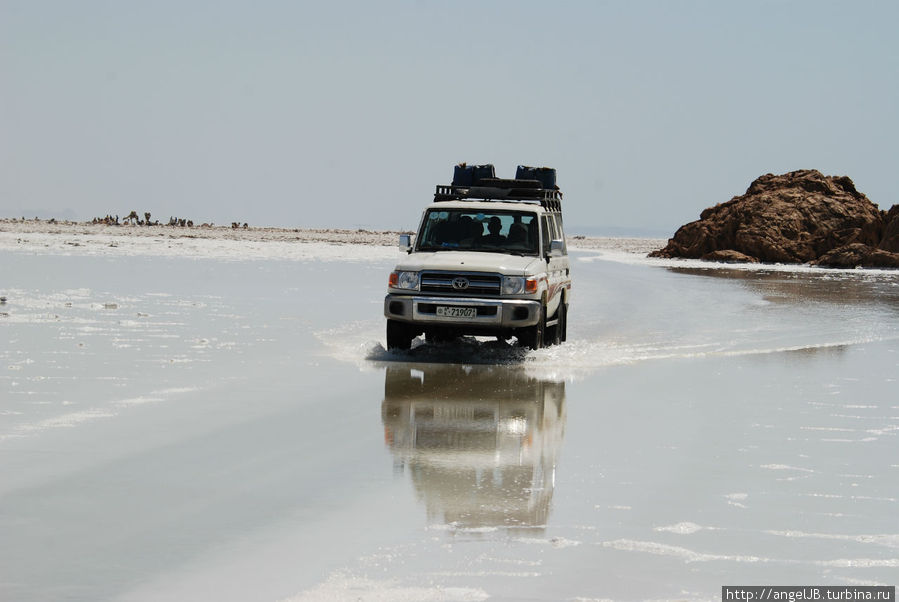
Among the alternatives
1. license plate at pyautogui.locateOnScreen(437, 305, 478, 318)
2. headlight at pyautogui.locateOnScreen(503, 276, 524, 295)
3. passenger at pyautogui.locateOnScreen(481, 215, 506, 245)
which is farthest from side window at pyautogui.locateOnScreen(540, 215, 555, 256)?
license plate at pyautogui.locateOnScreen(437, 305, 478, 318)

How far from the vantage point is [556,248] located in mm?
16594

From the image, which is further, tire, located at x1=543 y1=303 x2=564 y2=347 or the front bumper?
tire, located at x1=543 y1=303 x2=564 y2=347

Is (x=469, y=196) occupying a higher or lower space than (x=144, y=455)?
higher

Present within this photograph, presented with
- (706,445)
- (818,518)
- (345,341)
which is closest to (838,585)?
(818,518)

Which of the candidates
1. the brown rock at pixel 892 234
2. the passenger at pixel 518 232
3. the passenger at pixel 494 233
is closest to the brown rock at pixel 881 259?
the brown rock at pixel 892 234

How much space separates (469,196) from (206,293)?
34.5ft

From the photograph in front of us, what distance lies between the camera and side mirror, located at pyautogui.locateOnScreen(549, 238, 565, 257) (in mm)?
16453

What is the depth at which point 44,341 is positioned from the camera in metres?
15.6

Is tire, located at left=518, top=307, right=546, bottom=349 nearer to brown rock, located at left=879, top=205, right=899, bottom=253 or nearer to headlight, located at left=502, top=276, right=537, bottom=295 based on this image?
headlight, located at left=502, top=276, right=537, bottom=295

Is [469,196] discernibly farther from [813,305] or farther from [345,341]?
[813,305]

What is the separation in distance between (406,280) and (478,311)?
102 cm

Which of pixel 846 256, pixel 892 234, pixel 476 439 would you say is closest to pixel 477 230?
pixel 476 439

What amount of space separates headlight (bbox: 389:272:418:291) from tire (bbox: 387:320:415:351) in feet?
1.74

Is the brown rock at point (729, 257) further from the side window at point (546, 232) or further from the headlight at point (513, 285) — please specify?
the headlight at point (513, 285)
